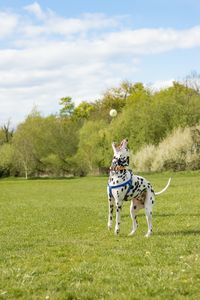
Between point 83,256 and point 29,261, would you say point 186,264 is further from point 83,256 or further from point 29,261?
point 29,261

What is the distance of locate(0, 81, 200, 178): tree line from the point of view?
76500 millimetres

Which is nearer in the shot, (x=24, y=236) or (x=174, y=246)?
(x=174, y=246)

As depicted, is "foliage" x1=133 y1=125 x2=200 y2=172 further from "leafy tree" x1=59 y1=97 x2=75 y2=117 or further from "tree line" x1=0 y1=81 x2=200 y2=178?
"leafy tree" x1=59 y1=97 x2=75 y2=117

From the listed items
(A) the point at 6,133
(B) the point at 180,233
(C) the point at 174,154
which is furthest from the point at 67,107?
(B) the point at 180,233

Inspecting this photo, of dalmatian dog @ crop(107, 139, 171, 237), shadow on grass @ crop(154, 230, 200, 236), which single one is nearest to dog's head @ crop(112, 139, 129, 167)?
dalmatian dog @ crop(107, 139, 171, 237)

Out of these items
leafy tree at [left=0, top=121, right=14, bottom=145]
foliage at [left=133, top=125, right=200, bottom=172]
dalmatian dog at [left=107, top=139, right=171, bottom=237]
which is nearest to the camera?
dalmatian dog at [left=107, top=139, right=171, bottom=237]

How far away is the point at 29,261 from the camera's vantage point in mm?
10734

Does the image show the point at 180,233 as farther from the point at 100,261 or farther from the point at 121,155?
the point at 100,261

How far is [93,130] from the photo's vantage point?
8544 cm

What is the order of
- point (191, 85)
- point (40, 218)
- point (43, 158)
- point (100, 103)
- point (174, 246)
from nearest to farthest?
1. point (174, 246)
2. point (40, 218)
3. point (43, 158)
4. point (191, 85)
5. point (100, 103)

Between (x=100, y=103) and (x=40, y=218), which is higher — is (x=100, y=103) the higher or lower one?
the higher one

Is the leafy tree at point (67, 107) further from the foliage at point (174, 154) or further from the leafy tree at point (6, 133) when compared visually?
the foliage at point (174, 154)

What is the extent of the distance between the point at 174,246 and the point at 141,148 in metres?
61.7

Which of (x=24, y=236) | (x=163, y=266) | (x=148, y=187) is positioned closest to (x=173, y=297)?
(x=163, y=266)
